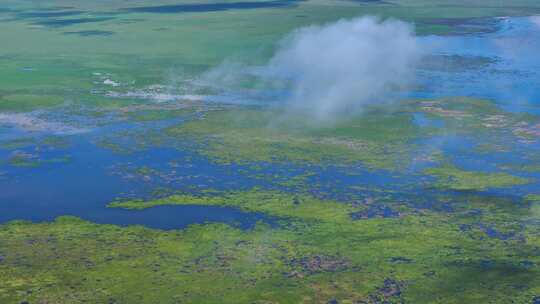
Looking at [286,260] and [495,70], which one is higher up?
[495,70]

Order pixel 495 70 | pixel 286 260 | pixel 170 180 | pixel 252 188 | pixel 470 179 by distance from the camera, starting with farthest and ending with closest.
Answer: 1. pixel 495 70
2. pixel 170 180
3. pixel 470 179
4. pixel 252 188
5. pixel 286 260

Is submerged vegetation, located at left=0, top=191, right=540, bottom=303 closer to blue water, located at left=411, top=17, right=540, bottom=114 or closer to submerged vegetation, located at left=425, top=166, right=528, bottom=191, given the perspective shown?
submerged vegetation, located at left=425, top=166, right=528, bottom=191

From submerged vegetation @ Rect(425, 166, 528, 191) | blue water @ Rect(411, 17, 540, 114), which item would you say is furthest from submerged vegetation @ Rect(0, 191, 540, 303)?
blue water @ Rect(411, 17, 540, 114)

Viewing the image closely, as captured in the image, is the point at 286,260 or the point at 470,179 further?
Answer: the point at 470,179

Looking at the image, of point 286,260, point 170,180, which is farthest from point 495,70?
point 286,260

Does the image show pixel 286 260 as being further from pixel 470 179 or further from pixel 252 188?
pixel 470 179

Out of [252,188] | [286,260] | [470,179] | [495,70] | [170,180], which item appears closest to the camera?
[286,260]

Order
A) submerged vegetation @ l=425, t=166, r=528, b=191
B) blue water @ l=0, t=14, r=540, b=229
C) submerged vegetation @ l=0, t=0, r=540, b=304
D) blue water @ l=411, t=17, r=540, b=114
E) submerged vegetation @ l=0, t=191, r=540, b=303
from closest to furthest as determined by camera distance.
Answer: submerged vegetation @ l=0, t=191, r=540, b=303
submerged vegetation @ l=0, t=0, r=540, b=304
blue water @ l=0, t=14, r=540, b=229
submerged vegetation @ l=425, t=166, r=528, b=191
blue water @ l=411, t=17, r=540, b=114

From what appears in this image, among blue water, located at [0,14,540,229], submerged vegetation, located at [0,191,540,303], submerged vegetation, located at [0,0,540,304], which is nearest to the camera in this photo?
submerged vegetation, located at [0,191,540,303]

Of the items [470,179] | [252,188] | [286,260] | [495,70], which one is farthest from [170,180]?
[495,70]

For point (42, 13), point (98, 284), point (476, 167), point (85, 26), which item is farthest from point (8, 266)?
point (42, 13)

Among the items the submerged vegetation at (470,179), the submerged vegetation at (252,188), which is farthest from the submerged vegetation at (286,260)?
the submerged vegetation at (470,179)

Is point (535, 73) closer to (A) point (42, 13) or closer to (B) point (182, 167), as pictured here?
(B) point (182, 167)

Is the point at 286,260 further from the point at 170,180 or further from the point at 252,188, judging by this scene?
the point at 170,180
